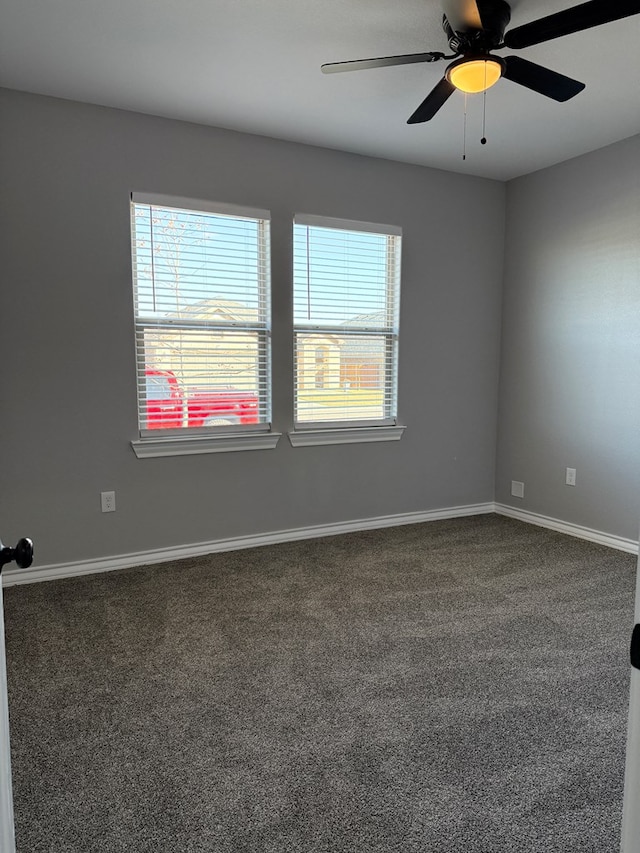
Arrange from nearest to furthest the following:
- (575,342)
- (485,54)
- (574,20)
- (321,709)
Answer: (574,20), (321,709), (485,54), (575,342)

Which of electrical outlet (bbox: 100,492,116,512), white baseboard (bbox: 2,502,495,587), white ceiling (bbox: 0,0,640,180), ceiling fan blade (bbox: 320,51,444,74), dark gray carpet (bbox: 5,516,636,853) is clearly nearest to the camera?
dark gray carpet (bbox: 5,516,636,853)

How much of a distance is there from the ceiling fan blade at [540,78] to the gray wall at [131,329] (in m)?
1.72

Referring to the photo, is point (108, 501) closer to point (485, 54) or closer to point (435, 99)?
point (435, 99)

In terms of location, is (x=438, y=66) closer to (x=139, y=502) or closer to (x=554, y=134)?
(x=554, y=134)

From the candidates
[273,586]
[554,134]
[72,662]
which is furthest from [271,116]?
[72,662]

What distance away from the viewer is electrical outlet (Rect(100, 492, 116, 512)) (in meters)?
3.27

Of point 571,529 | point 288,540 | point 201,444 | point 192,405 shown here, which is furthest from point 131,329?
point 571,529

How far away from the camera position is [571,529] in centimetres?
402

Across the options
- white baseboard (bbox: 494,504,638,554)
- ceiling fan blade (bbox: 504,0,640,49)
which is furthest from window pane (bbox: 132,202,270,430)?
white baseboard (bbox: 494,504,638,554)

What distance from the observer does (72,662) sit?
7.44 feet

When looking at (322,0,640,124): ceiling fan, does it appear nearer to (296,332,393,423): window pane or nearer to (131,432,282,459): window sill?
(296,332,393,423): window pane

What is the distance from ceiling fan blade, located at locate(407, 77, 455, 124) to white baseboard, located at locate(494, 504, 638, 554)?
2.78 m

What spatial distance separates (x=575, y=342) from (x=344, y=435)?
177 cm

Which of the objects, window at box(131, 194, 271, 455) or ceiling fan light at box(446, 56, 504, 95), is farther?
window at box(131, 194, 271, 455)
